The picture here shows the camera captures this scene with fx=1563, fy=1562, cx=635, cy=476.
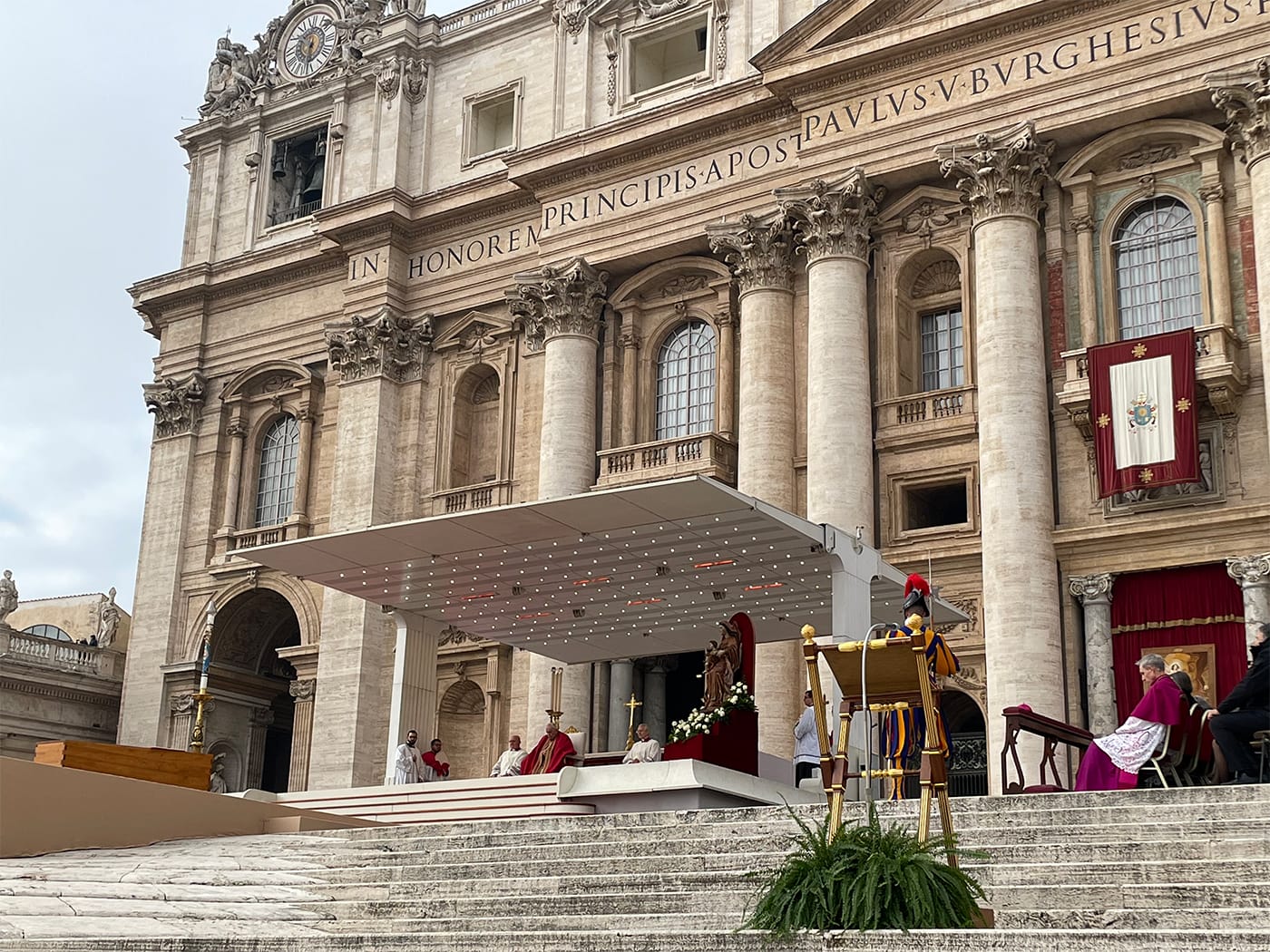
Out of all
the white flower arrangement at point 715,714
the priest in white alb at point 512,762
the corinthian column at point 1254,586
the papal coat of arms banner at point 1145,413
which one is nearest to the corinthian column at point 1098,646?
the papal coat of arms banner at point 1145,413

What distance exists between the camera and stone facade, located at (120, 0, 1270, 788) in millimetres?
24172

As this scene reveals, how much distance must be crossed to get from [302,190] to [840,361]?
17265mm

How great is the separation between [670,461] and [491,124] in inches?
433

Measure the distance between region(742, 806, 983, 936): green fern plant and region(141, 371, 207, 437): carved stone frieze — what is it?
2922 centimetres

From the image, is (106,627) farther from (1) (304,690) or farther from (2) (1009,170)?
(2) (1009,170)

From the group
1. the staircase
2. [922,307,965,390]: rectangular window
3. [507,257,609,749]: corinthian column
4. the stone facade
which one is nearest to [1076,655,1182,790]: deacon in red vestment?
the staircase

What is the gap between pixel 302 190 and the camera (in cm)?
3816

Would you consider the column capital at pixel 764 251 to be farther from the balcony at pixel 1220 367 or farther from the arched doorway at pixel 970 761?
the arched doorway at pixel 970 761

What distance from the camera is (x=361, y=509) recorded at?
3212 centimetres

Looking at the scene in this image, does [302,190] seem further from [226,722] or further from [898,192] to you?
[898,192]

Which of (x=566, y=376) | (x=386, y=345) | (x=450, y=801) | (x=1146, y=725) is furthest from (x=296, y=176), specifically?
(x=1146, y=725)

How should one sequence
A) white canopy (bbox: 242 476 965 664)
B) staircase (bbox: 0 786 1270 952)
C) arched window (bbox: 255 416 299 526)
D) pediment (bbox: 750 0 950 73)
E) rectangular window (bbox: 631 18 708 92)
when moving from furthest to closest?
arched window (bbox: 255 416 299 526) < rectangular window (bbox: 631 18 708 92) < pediment (bbox: 750 0 950 73) < white canopy (bbox: 242 476 965 664) < staircase (bbox: 0 786 1270 952)

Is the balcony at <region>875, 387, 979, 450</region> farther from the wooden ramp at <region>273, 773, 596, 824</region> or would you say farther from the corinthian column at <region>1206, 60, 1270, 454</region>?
the wooden ramp at <region>273, 773, 596, 824</region>

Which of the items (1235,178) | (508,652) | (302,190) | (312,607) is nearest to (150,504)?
(312,607)
